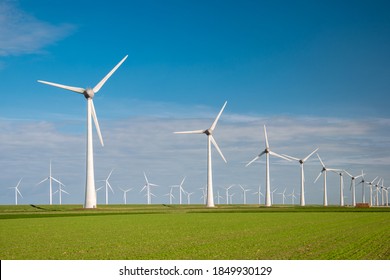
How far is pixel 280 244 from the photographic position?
3328 cm

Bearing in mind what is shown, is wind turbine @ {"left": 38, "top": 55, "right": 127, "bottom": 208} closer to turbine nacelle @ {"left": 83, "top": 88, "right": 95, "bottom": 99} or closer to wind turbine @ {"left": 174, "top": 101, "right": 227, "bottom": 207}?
turbine nacelle @ {"left": 83, "top": 88, "right": 95, "bottom": 99}

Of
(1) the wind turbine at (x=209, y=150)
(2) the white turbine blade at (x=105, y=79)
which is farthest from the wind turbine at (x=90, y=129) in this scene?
(1) the wind turbine at (x=209, y=150)

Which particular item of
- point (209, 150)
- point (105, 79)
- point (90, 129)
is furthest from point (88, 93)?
point (209, 150)

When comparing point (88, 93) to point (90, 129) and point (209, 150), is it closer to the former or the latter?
point (90, 129)

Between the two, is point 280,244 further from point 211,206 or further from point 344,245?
point 211,206

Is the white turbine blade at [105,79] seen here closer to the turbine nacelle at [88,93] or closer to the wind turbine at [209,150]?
the turbine nacelle at [88,93]

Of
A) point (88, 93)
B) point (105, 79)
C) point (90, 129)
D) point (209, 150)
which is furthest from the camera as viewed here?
point (209, 150)

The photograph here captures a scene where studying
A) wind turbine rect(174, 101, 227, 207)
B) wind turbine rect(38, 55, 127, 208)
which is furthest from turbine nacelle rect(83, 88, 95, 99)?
wind turbine rect(174, 101, 227, 207)

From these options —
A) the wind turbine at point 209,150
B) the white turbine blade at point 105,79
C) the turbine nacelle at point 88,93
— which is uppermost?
the white turbine blade at point 105,79

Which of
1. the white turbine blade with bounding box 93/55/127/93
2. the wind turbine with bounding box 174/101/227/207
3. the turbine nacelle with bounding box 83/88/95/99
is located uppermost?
the white turbine blade with bounding box 93/55/127/93

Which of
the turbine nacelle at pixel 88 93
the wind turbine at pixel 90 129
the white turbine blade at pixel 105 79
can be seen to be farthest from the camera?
the turbine nacelle at pixel 88 93

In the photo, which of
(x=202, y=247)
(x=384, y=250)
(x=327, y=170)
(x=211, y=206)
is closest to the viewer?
(x=384, y=250)
